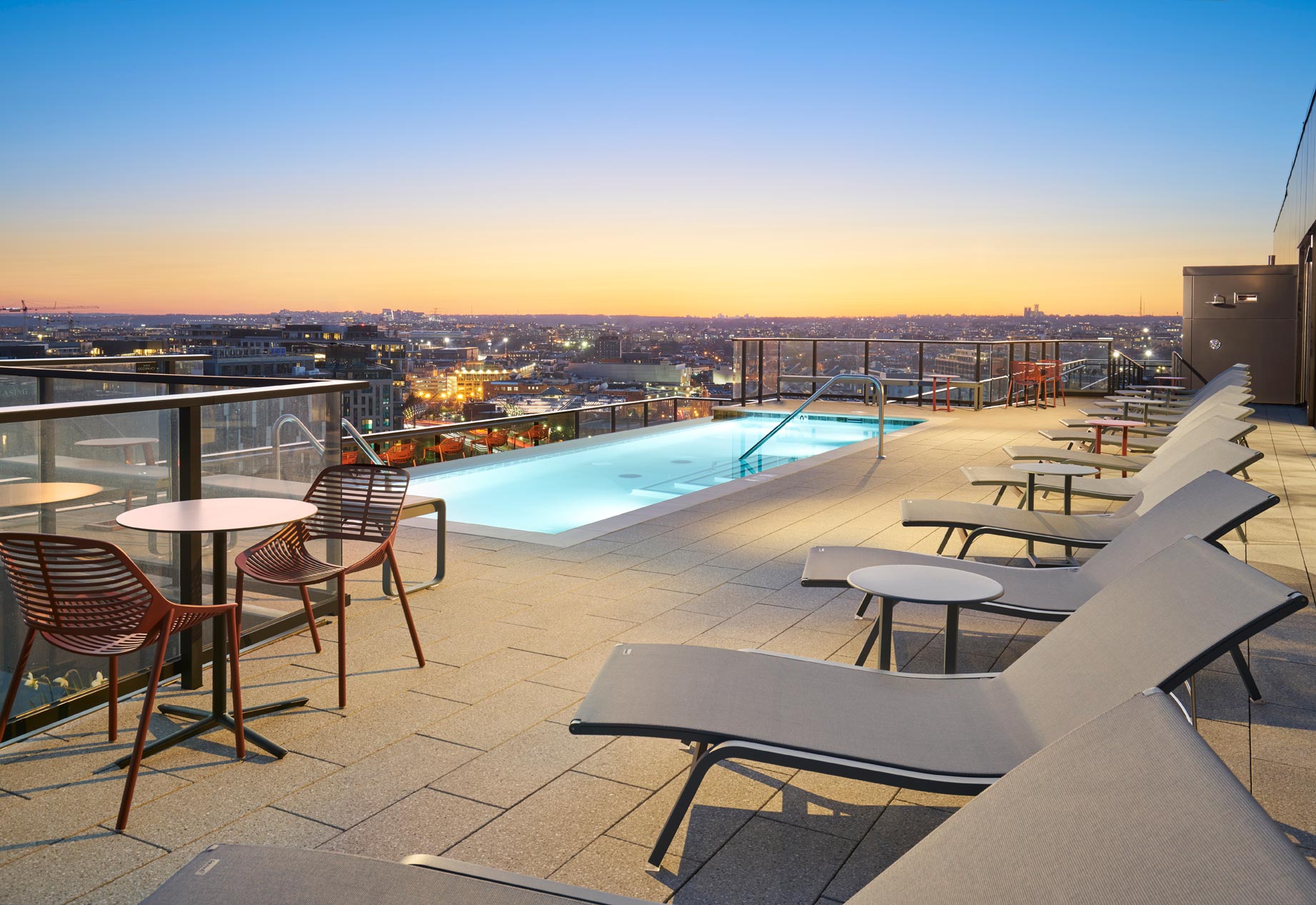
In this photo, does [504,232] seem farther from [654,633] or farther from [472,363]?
[654,633]

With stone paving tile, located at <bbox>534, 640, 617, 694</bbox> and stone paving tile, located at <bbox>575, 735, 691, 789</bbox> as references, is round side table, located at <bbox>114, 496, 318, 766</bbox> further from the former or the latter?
stone paving tile, located at <bbox>575, 735, 691, 789</bbox>

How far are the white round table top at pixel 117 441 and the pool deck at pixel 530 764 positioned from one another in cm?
90

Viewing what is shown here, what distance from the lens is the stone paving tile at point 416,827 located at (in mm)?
2289

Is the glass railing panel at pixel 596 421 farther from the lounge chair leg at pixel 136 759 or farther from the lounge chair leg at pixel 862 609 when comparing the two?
the lounge chair leg at pixel 136 759

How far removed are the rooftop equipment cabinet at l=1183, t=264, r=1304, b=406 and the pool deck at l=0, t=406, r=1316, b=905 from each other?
43.5ft

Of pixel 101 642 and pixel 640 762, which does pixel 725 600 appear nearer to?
→ pixel 640 762

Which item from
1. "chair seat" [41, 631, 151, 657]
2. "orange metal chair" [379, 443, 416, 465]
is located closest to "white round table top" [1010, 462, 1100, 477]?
"chair seat" [41, 631, 151, 657]

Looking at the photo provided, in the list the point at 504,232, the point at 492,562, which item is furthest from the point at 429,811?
the point at 504,232

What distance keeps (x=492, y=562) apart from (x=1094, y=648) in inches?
→ 139

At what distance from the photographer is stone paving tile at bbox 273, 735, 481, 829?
249 cm

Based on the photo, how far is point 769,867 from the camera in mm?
2227

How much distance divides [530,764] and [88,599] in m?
1.29

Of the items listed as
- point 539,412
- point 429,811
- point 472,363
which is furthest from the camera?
point 472,363

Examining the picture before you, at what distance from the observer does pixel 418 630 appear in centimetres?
403
